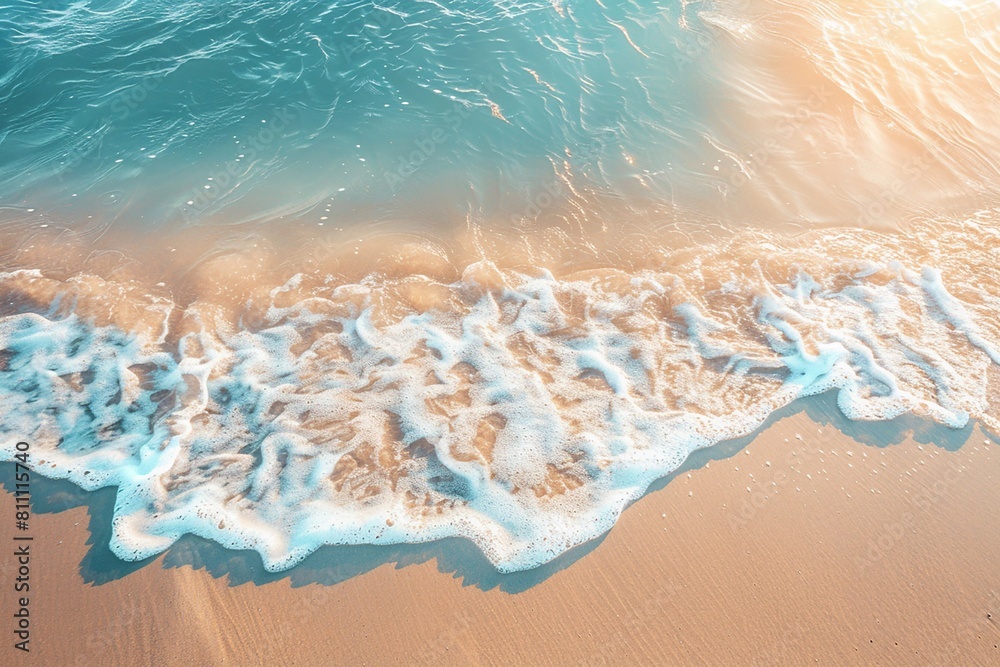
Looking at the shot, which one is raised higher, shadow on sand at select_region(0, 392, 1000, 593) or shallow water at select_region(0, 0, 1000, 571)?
shallow water at select_region(0, 0, 1000, 571)

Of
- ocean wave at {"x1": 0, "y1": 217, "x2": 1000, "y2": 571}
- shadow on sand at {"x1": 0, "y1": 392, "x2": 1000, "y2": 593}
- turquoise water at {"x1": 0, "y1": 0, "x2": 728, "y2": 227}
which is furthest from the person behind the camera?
turquoise water at {"x1": 0, "y1": 0, "x2": 728, "y2": 227}

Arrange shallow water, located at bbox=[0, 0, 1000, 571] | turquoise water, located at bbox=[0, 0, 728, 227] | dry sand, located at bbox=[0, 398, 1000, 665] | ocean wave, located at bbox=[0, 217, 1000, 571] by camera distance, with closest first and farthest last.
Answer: dry sand, located at bbox=[0, 398, 1000, 665], ocean wave, located at bbox=[0, 217, 1000, 571], shallow water, located at bbox=[0, 0, 1000, 571], turquoise water, located at bbox=[0, 0, 728, 227]

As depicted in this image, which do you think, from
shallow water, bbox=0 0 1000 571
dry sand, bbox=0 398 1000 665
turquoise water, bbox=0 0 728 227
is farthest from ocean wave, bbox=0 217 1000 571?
turquoise water, bbox=0 0 728 227

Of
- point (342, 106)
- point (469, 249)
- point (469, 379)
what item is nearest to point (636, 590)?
point (469, 379)

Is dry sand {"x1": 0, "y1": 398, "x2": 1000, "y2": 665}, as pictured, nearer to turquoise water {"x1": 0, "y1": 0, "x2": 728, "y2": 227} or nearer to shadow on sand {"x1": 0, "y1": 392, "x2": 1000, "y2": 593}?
shadow on sand {"x1": 0, "y1": 392, "x2": 1000, "y2": 593}

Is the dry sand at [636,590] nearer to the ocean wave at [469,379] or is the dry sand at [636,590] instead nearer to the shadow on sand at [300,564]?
the shadow on sand at [300,564]

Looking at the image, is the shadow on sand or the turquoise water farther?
the turquoise water

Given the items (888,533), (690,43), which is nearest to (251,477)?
(888,533)
